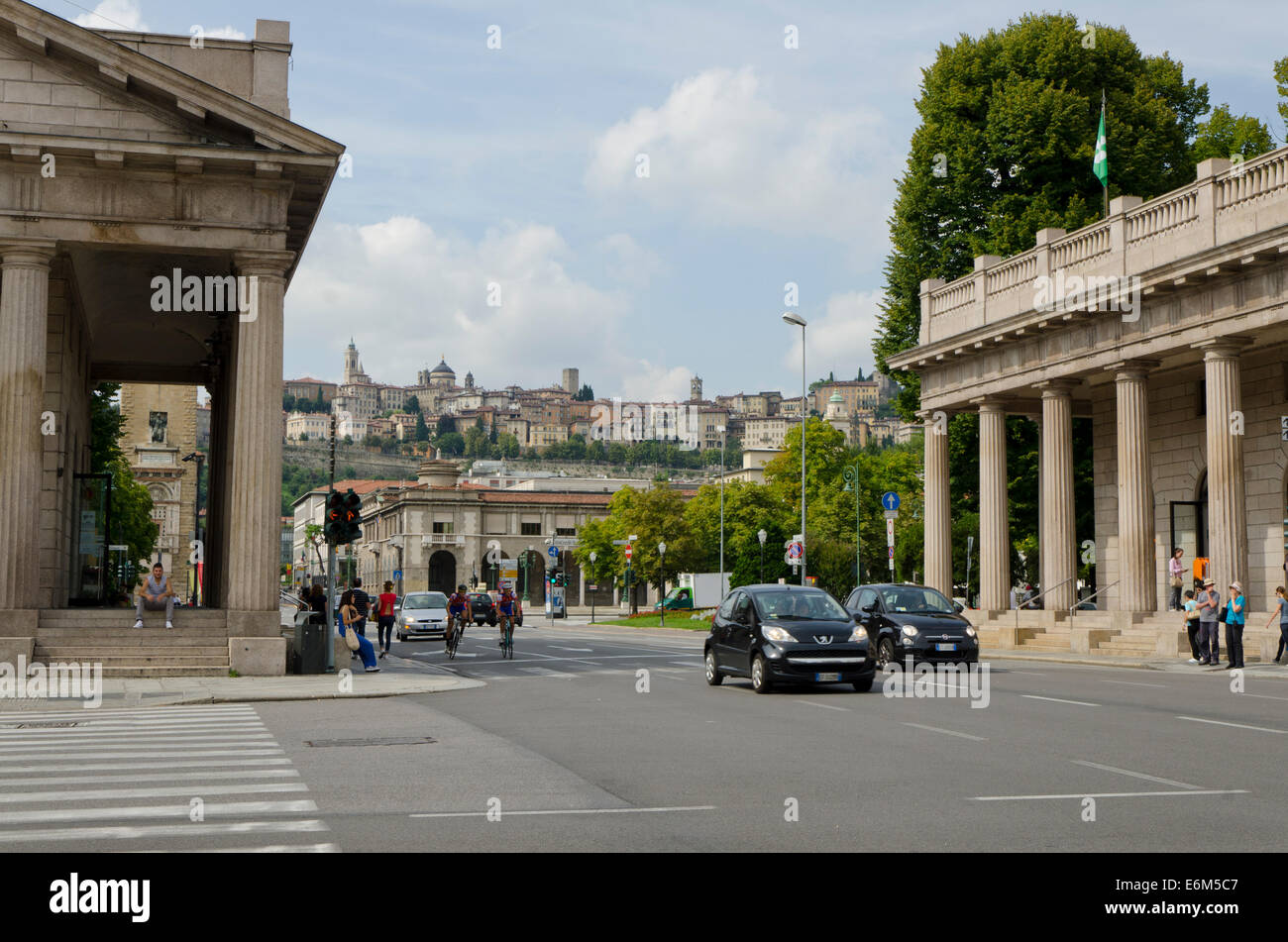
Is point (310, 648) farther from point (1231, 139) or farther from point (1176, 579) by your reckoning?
point (1231, 139)

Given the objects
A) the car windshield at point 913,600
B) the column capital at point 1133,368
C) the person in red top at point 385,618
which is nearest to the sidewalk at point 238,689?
the car windshield at point 913,600

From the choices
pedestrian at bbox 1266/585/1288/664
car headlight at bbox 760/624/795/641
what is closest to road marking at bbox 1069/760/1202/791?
car headlight at bbox 760/624/795/641

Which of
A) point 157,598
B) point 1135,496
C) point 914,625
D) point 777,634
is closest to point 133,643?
point 157,598

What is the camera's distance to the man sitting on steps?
85.2 ft

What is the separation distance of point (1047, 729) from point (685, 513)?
87.3 meters

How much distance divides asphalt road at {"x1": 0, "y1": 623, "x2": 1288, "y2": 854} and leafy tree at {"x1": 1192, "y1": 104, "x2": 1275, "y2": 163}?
93.4 feet

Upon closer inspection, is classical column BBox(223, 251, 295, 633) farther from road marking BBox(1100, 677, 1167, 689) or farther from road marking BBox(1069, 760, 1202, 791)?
road marking BBox(1069, 760, 1202, 791)

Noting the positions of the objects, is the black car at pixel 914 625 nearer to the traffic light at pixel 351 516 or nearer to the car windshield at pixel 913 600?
the car windshield at pixel 913 600

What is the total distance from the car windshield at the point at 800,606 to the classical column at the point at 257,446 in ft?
32.1

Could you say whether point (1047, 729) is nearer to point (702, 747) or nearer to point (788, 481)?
point (702, 747)

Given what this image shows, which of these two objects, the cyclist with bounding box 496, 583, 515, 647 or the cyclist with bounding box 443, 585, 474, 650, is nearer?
the cyclist with bounding box 496, 583, 515, 647

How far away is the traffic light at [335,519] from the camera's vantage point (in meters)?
26.5
